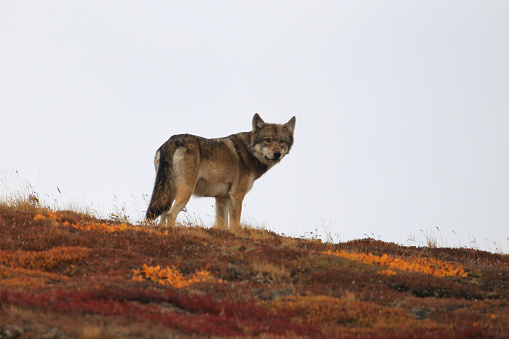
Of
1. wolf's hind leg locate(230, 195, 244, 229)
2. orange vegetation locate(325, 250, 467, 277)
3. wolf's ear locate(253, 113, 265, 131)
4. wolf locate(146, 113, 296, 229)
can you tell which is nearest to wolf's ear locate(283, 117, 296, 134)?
wolf locate(146, 113, 296, 229)

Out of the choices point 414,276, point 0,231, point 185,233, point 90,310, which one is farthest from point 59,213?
point 414,276

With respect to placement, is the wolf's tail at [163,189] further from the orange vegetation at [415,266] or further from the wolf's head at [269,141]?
the orange vegetation at [415,266]

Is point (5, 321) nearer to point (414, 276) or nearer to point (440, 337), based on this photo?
point (440, 337)

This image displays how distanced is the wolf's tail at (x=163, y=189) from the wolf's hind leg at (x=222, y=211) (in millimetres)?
2294

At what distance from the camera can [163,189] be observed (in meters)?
14.9

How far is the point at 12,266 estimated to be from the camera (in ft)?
33.1

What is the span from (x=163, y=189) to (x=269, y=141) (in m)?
4.14

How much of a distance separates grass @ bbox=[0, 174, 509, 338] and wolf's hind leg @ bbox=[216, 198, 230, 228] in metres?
1.79

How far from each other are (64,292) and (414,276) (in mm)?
6668

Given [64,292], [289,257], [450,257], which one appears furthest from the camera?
[450,257]

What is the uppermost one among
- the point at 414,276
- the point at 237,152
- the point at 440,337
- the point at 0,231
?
the point at 237,152

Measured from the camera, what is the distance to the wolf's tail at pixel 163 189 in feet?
48.4

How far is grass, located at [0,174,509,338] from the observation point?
710 centimetres

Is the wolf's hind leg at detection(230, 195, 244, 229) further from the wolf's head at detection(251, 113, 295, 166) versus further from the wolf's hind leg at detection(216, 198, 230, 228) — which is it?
the wolf's head at detection(251, 113, 295, 166)
